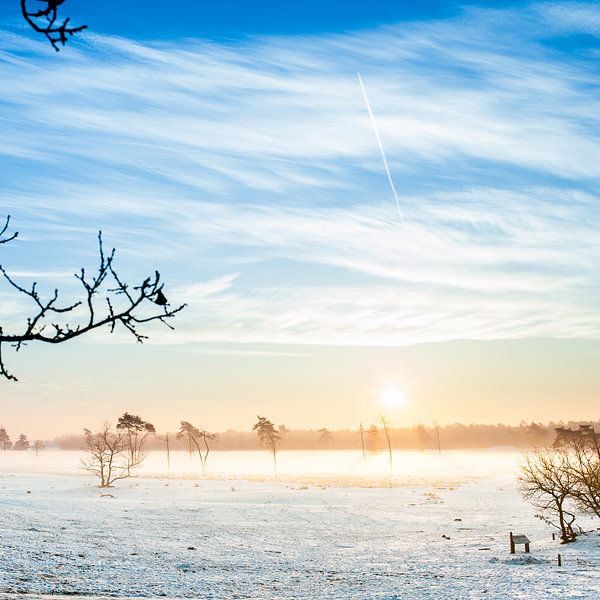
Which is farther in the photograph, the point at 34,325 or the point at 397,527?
the point at 397,527

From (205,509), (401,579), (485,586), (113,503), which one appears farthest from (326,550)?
(113,503)

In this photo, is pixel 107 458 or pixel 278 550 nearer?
pixel 278 550

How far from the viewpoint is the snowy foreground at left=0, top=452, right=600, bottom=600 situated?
20.3 metres

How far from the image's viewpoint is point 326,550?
29812mm

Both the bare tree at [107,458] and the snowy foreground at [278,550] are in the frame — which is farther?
the bare tree at [107,458]

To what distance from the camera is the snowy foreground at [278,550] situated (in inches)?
798

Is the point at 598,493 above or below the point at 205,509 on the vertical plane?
above

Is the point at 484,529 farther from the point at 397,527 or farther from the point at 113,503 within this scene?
the point at 113,503

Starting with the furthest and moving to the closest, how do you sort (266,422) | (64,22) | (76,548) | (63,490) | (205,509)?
(266,422) → (63,490) → (205,509) → (76,548) → (64,22)

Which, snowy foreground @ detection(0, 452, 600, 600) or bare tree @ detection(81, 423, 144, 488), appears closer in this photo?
snowy foreground @ detection(0, 452, 600, 600)

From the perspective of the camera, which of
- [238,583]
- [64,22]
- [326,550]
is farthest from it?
[326,550]

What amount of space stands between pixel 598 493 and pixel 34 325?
32102 millimetres

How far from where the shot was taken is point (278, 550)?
2922 cm

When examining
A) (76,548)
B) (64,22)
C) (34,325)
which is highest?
(64,22)
